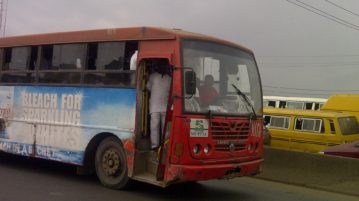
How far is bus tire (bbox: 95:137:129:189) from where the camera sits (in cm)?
995

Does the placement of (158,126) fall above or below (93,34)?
below

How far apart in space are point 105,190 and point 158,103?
1859 mm

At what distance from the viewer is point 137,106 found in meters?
9.64

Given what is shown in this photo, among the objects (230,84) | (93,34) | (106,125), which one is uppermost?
(93,34)

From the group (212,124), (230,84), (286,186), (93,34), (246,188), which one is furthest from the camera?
(286,186)

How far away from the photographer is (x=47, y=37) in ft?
38.4

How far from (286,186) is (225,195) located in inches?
108

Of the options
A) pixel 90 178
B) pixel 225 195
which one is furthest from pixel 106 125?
pixel 225 195

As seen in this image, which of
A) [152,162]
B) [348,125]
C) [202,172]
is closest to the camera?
[202,172]

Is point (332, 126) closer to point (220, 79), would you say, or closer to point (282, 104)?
point (220, 79)

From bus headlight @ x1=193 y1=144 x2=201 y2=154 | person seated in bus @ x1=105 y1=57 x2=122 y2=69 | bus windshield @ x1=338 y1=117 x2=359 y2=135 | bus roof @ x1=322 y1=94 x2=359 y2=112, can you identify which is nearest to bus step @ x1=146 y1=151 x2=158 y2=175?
bus headlight @ x1=193 y1=144 x2=201 y2=154

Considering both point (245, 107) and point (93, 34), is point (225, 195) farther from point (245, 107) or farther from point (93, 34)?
point (93, 34)

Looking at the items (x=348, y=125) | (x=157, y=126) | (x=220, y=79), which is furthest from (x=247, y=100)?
(x=348, y=125)

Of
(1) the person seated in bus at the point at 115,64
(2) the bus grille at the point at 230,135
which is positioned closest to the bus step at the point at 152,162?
(2) the bus grille at the point at 230,135
